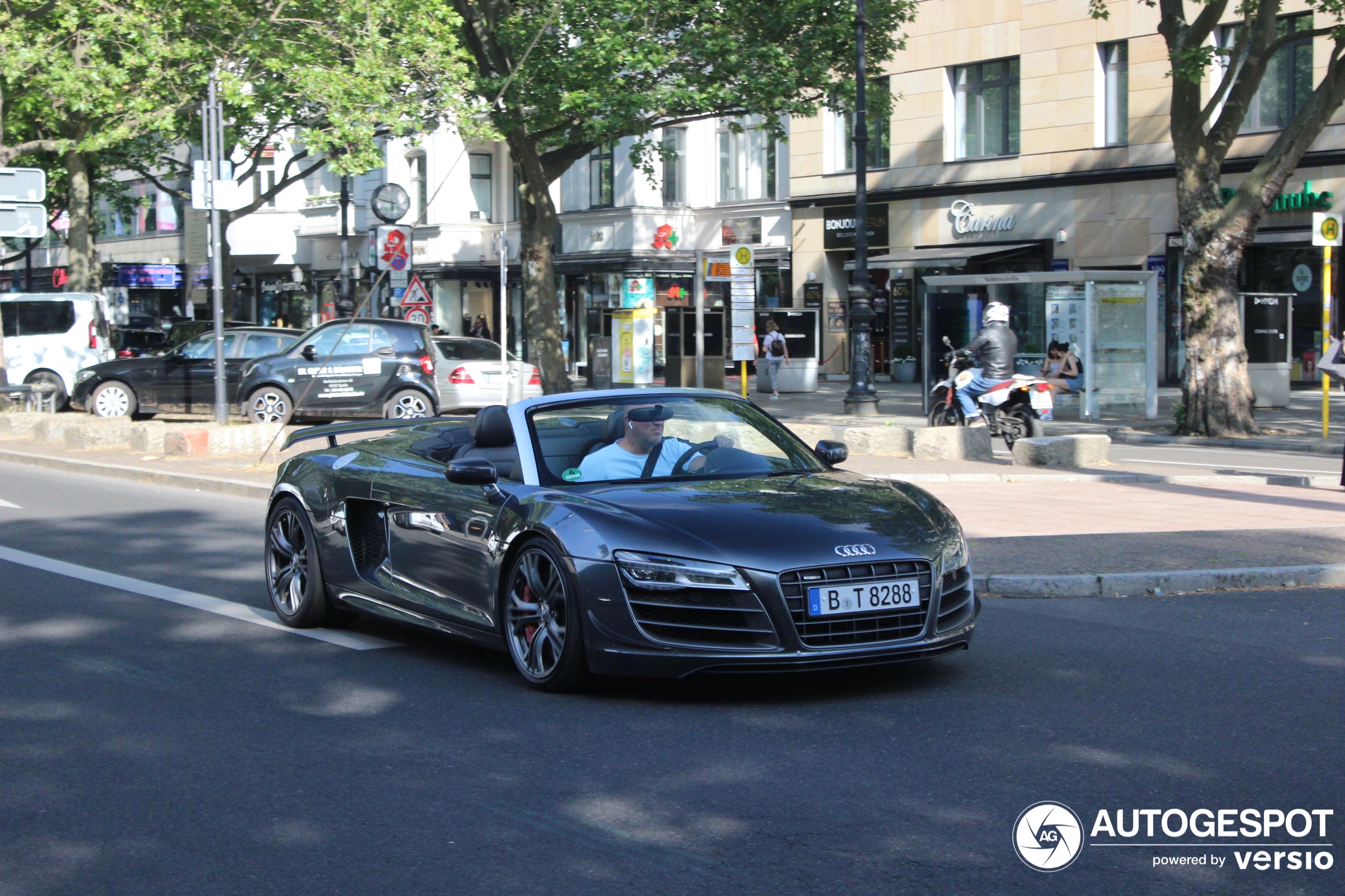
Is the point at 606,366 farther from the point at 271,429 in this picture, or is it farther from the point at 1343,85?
the point at 1343,85

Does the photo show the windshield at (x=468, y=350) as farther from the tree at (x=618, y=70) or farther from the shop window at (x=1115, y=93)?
the shop window at (x=1115, y=93)

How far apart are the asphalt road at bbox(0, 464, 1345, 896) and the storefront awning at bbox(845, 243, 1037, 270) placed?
2782 centimetres

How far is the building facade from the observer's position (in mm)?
30031

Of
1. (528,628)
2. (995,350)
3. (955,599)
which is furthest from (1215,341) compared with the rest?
(528,628)

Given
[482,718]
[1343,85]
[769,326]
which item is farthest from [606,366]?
[482,718]

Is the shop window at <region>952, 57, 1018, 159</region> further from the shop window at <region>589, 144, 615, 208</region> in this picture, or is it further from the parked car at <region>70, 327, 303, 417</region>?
the parked car at <region>70, 327, 303, 417</region>

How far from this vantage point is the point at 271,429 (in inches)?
727

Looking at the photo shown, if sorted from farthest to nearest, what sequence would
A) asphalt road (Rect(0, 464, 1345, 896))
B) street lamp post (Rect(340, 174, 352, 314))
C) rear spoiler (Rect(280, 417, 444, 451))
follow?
street lamp post (Rect(340, 174, 352, 314)) → rear spoiler (Rect(280, 417, 444, 451)) → asphalt road (Rect(0, 464, 1345, 896))

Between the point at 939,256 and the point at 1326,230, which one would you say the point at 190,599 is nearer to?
the point at 1326,230

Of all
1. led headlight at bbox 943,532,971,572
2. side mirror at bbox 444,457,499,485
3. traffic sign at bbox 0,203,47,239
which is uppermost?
traffic sign at bbox 0,203,47,239

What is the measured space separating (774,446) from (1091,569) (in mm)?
2681

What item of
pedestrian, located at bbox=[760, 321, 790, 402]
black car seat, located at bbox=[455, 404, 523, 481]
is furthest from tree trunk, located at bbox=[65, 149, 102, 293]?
black car seat, located at bbox=[455, 404, 523, 481]

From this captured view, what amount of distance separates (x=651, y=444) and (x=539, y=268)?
63.6ft

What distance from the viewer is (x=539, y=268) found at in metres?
26.0
